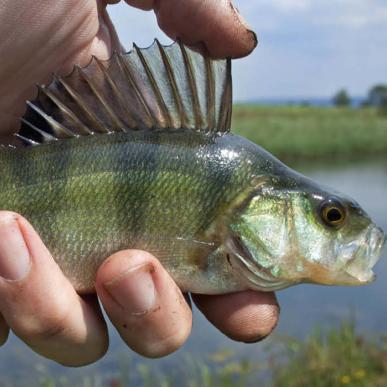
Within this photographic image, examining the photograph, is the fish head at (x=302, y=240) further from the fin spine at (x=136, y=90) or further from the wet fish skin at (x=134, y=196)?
the fin spine at (x=136, y=90)

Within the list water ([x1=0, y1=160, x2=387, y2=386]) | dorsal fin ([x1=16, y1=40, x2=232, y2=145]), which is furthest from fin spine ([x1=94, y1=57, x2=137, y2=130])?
water ([x1=0, y1=160, x2=387, y2=386])

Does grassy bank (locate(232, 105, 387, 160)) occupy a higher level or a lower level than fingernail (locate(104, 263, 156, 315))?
lower

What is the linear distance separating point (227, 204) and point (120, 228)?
44 centimetres

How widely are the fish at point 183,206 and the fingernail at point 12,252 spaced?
0.49ft

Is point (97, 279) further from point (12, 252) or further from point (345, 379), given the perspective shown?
point (345, 379)

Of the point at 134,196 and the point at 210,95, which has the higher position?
the point at 210,95

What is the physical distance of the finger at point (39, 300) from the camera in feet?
7.51

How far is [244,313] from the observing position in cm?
259

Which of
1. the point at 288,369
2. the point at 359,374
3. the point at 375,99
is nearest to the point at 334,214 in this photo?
the point at 359,374

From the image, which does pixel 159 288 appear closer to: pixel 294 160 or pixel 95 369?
pixel 95 369

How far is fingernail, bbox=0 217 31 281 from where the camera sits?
7.47 feet

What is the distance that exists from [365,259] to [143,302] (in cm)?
90

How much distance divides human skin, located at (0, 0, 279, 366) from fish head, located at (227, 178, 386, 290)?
258 millimetres

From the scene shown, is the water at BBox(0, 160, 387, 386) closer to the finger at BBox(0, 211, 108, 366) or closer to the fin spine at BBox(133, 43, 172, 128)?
the finger at BBox(0, 211, 108, 366)
